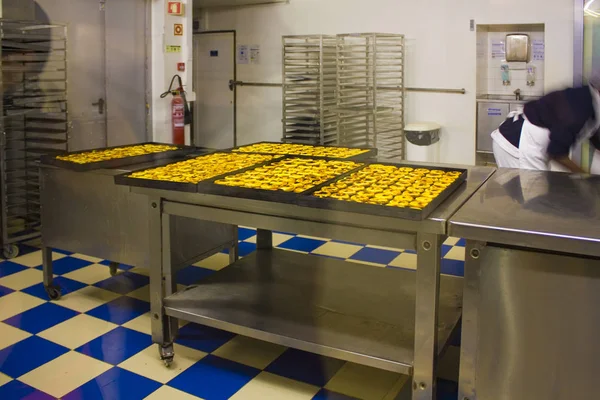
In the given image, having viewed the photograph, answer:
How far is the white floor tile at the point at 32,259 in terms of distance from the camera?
3666mm

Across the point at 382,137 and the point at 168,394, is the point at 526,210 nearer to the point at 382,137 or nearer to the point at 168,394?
the point at 168,394

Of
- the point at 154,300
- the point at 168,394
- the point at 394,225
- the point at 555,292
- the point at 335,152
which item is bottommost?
the point at 168,394

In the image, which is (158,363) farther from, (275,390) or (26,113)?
(26,113)

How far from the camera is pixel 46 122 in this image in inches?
161

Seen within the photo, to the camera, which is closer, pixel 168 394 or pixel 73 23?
pixel 168 394

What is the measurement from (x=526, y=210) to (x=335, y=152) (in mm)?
1416

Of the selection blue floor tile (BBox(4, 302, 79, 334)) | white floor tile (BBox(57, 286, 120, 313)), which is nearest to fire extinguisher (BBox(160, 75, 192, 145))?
white floor tile (BBox(57, 286, 120, 313))

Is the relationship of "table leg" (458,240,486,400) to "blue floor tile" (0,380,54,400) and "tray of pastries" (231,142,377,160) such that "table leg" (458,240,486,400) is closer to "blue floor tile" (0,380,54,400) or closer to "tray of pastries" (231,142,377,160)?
"tray of pastries" (231,142,377,160)

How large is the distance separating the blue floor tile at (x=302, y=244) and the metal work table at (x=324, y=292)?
0.96m

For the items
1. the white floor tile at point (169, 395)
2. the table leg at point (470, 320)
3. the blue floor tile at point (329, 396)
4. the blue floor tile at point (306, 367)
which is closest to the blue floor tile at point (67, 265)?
the white floor tile at point (169, 395)

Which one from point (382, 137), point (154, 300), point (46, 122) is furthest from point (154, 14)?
point (154, 300)

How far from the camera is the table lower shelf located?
81.6 inches

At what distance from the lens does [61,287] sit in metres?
3.23

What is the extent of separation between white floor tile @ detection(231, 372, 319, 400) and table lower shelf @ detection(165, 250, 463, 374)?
0.20 meters
